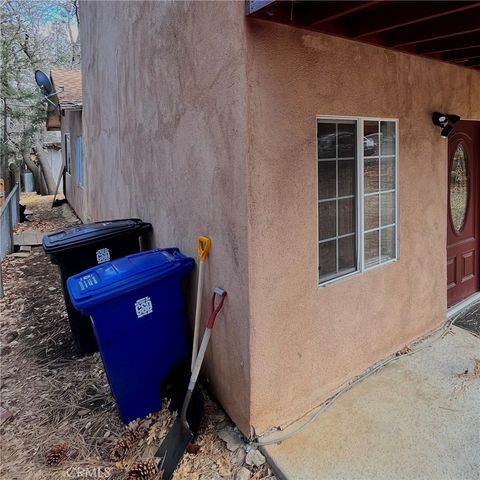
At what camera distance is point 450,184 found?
19.2 ft

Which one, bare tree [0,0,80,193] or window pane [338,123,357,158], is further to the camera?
bare tree [0,0,80,193]

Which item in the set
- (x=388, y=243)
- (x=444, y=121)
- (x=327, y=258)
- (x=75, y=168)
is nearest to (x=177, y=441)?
(x=327, y=258)

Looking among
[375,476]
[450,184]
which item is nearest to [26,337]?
[375,476]

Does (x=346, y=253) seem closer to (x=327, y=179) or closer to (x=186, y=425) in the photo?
(x=327, y=179)

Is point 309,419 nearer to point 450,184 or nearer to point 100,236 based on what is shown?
point 100,236

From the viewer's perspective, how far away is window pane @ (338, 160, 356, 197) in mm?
4148

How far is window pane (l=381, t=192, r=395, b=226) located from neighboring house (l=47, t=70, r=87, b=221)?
9150 mm

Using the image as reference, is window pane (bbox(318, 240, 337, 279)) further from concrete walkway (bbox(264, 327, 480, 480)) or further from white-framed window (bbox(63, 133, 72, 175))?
white-framed window (bbox(63, 133, 72, 175))

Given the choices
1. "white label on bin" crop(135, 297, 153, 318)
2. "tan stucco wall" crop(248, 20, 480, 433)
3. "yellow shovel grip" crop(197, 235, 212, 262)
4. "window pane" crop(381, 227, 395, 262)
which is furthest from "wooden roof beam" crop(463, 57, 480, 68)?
"white label on bin" crop(135, 297, 153, 318)

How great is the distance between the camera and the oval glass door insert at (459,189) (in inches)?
233

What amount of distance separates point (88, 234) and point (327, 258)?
2693 mm

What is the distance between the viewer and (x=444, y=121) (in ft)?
16.8

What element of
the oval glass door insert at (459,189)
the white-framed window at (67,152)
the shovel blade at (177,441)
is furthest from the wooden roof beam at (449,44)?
the white-framed window at (67,152)

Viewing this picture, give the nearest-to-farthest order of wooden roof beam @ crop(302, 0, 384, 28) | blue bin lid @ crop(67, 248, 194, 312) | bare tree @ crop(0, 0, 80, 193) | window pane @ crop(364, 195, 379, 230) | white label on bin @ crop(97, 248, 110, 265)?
wooden roof beam @ crop(302, 0, 384, 28) < blue bin lid @ crop(67, 248, 194, 312) < window pane @ crop(364, 195, 379, 230) < white label on bin @ crop(97, 248, 110, 265) < bare tree @ crop(0, 0, 80, 193)
